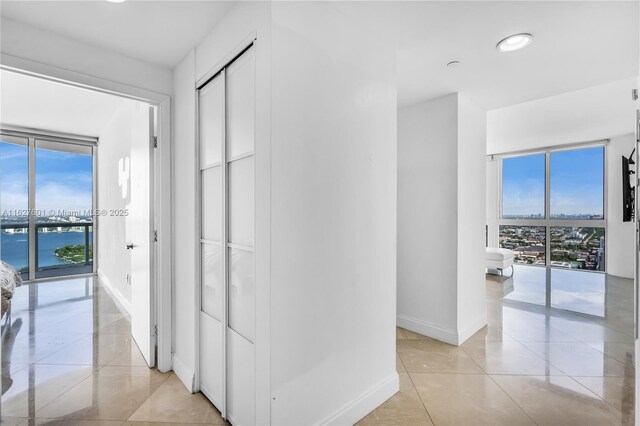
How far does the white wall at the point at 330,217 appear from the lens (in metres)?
1.49

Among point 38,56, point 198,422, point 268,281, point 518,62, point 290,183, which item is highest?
point 518,62

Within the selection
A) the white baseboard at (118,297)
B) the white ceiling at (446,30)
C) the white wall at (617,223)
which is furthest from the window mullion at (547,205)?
the white baseboard at (118,297)

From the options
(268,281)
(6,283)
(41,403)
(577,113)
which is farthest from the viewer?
(577,113)

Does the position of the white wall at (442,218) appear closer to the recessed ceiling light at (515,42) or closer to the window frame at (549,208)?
the recessed ceiling light at (515,42)

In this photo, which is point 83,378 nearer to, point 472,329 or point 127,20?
point 127,20

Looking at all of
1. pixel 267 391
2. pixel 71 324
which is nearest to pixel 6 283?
pixel 71 324

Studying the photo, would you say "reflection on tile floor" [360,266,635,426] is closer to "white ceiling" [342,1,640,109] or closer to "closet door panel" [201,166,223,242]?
"closet door panel" [201,166,223,242]

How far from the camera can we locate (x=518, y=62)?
2.38 metres

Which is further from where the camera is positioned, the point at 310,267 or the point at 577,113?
the point at 577,113

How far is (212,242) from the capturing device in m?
2.02

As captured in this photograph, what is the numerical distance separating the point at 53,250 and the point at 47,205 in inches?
33.1

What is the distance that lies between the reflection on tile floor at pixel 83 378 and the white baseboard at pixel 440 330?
210cm

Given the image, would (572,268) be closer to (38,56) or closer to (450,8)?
(450,8)

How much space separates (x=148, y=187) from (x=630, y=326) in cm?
512
